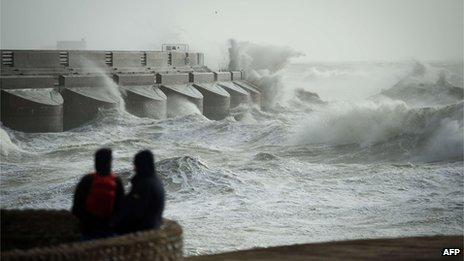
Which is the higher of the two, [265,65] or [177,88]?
[265,65]

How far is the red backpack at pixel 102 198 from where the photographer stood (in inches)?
137

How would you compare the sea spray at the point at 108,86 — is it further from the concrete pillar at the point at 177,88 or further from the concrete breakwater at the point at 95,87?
the concrete pillar at the point at 177,88

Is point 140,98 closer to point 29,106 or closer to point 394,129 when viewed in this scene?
point 29,106

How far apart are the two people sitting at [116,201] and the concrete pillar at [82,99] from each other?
54.1ft

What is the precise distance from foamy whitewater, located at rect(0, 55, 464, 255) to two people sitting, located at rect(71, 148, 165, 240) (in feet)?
11.4

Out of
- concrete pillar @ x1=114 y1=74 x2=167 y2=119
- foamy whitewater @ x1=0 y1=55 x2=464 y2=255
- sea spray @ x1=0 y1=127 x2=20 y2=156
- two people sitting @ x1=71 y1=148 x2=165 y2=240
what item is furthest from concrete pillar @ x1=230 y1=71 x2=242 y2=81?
two people sitting @ x1=71 y1=148 x2=165 y2=240

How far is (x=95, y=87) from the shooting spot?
21406 millimetres

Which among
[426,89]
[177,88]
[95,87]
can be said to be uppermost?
[426,89]

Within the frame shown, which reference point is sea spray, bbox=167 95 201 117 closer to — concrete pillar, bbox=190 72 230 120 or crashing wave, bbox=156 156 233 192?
concrete pillar, bbox=190 72 230 120

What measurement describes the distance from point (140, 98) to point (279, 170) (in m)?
10.7

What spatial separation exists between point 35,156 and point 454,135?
837 cm

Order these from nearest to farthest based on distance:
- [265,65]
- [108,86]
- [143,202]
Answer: [143,202] → [108,86] → [265,65]

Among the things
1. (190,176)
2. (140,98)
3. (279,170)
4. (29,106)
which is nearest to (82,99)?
(29,106)

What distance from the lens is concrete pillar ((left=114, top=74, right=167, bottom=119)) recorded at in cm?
2208
